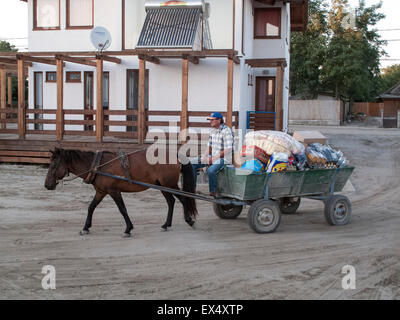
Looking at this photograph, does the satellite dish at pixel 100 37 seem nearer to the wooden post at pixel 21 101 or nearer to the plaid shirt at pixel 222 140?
the wooden post at pixel 21 101

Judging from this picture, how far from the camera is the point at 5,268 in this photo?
6762 millimetres

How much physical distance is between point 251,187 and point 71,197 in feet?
18.1

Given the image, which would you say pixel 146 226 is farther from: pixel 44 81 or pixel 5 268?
pixel 44 81

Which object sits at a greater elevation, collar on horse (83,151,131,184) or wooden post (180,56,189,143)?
wooden post (180,56,189,143)

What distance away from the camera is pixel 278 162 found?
900cm

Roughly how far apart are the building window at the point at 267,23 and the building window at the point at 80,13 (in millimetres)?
6747

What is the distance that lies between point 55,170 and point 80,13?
40.3 feet

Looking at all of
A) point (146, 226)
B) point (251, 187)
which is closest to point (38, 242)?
point (146, 226)

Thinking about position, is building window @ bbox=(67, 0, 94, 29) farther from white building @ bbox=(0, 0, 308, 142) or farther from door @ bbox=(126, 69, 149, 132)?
door @ bbox=(126, 69, 149, 132)

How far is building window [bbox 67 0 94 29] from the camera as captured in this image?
1928cm

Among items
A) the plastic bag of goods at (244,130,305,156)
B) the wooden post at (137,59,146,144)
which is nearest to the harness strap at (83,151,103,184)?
the plastic bag of goods at (244,130,305,156)

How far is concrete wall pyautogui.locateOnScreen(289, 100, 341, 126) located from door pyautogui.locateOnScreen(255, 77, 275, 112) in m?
22.5

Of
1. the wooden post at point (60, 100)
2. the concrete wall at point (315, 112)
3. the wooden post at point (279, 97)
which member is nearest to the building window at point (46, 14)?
the wooden post at point (60, 100)

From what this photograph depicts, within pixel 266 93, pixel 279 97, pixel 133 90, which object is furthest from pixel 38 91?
pixel 279 97
